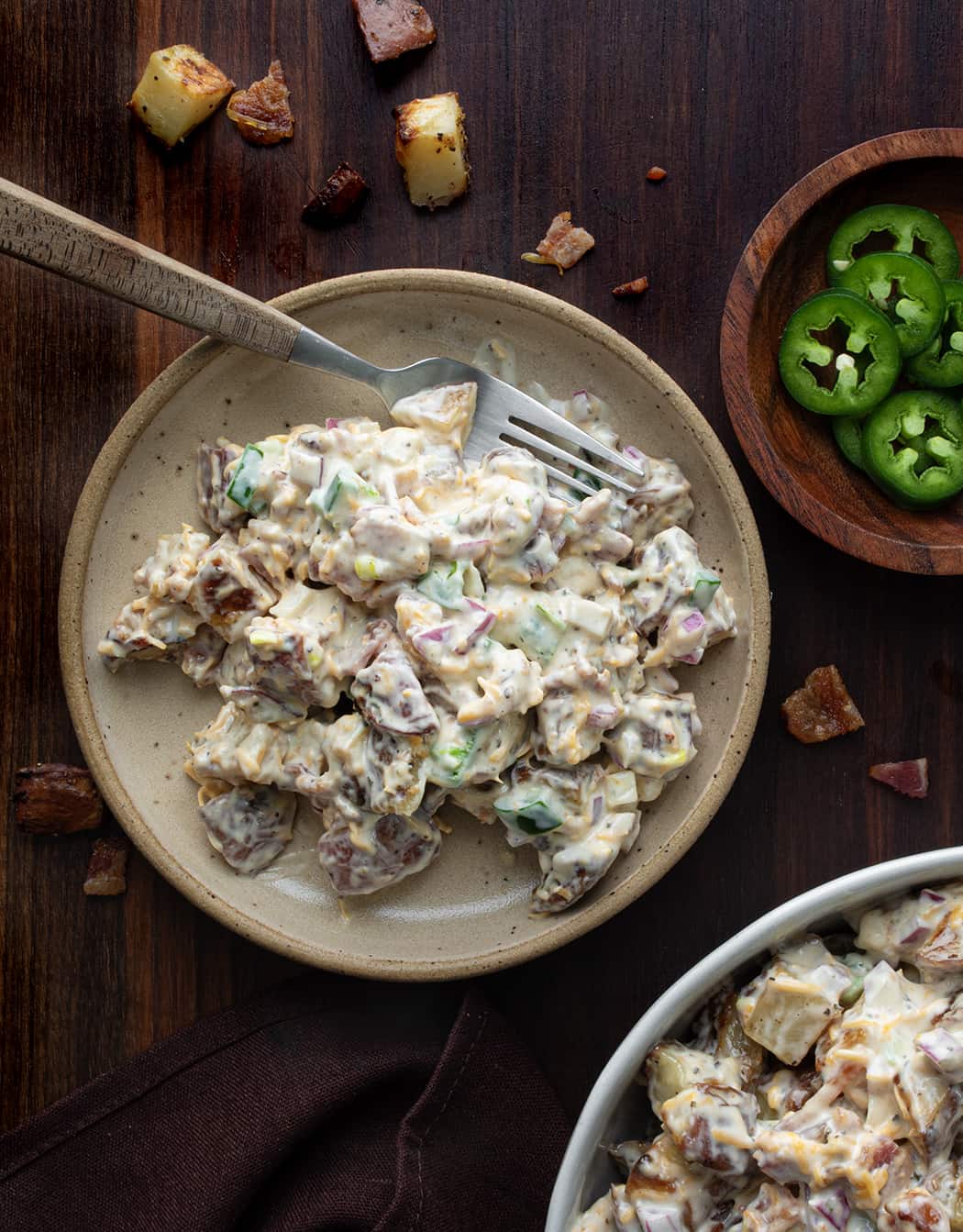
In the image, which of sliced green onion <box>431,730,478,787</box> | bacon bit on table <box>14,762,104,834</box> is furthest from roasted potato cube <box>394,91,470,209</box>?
bacon bit on table <box>14,762,104,834</box>

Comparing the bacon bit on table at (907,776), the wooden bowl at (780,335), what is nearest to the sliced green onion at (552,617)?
the wooden bowl at (780,335)

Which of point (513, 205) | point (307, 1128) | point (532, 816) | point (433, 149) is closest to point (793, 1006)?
point (532, 816)

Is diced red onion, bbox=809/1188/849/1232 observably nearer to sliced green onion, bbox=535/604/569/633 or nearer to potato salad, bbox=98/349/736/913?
potato salad, bbox=98/349/736/913

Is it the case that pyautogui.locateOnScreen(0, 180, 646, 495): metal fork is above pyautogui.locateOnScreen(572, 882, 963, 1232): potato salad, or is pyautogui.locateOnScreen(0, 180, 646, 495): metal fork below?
above

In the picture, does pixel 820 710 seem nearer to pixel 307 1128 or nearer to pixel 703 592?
pixel 703 592

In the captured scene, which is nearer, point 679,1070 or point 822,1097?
point 822,1097

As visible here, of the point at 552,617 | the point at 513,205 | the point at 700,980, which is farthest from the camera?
the point at 513,205

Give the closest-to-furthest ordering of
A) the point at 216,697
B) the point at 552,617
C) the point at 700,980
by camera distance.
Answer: the point at 700,980, the point at 552,617, the point at 216,697

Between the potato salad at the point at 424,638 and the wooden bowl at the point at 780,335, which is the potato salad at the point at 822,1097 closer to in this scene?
the potato salad at the point at 424,638
